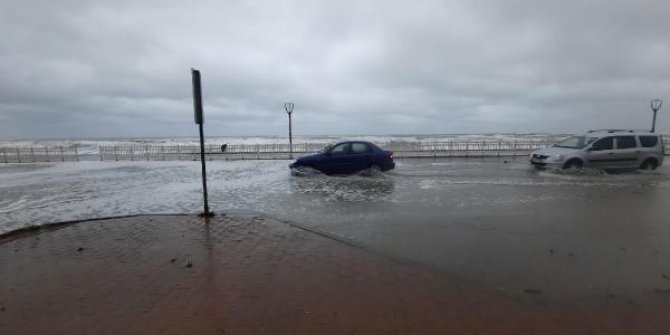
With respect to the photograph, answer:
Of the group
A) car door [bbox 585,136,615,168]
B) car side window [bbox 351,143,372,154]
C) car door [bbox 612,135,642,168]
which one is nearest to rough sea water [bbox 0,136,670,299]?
car door [bbox 612,135,642,168]

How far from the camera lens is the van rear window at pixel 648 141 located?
1545 centimetres

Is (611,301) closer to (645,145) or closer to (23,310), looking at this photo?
(23,310)

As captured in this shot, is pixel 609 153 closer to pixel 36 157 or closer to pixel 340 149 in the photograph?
pixel 340 149

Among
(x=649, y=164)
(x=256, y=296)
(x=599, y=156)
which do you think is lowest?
(x=256, y=296)

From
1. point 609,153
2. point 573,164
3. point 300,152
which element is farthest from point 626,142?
point 300,152

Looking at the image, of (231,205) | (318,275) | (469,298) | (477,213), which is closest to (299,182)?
(231,205)

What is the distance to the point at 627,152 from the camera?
14.9 meters

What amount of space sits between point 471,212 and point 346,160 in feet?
23.1

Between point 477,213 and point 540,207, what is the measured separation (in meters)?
1.65

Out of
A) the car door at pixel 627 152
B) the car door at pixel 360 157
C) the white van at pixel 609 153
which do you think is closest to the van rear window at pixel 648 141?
the white van at pixel 609 153

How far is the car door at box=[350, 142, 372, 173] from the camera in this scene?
14523 millimetres

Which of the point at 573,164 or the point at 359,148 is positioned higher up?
the point at 359,148

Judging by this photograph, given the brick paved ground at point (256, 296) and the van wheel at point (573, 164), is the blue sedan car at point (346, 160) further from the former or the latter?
the brick paved ground at point (256, 296)

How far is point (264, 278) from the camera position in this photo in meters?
4.46
